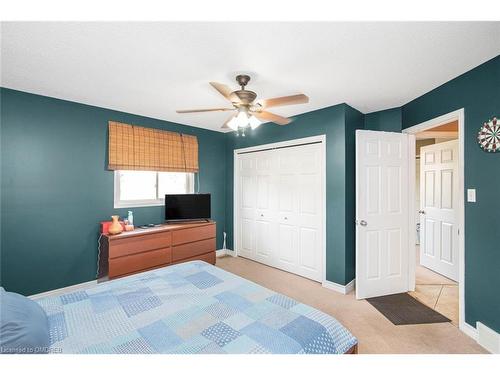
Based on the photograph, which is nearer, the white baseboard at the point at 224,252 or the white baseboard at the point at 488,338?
the white baseboard at the point at 488,338

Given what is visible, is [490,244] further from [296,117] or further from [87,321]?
[87,321]

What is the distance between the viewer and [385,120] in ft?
10.6

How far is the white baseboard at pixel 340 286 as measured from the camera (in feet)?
9.80

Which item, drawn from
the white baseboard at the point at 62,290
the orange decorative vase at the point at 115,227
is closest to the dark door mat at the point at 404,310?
the orange decorative vase at the point at 115,227

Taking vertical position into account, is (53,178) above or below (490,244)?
above

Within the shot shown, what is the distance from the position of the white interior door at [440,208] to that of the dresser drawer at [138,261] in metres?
3.99

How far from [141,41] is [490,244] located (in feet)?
10.4

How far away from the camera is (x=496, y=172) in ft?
6.19

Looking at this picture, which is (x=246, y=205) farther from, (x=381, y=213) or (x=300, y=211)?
(x=381, y=213)

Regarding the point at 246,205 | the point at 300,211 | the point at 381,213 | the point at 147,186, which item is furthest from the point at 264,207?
the point at 147,186

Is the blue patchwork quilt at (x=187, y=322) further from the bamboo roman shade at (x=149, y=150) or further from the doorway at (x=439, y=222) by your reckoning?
the doorway at (x=439, y=222)

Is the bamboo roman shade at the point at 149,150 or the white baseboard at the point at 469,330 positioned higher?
the bamboo roman shade at the point at 149,150

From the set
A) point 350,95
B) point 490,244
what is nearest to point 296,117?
point 350,95

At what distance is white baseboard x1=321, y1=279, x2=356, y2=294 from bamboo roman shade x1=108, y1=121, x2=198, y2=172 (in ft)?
9.10
